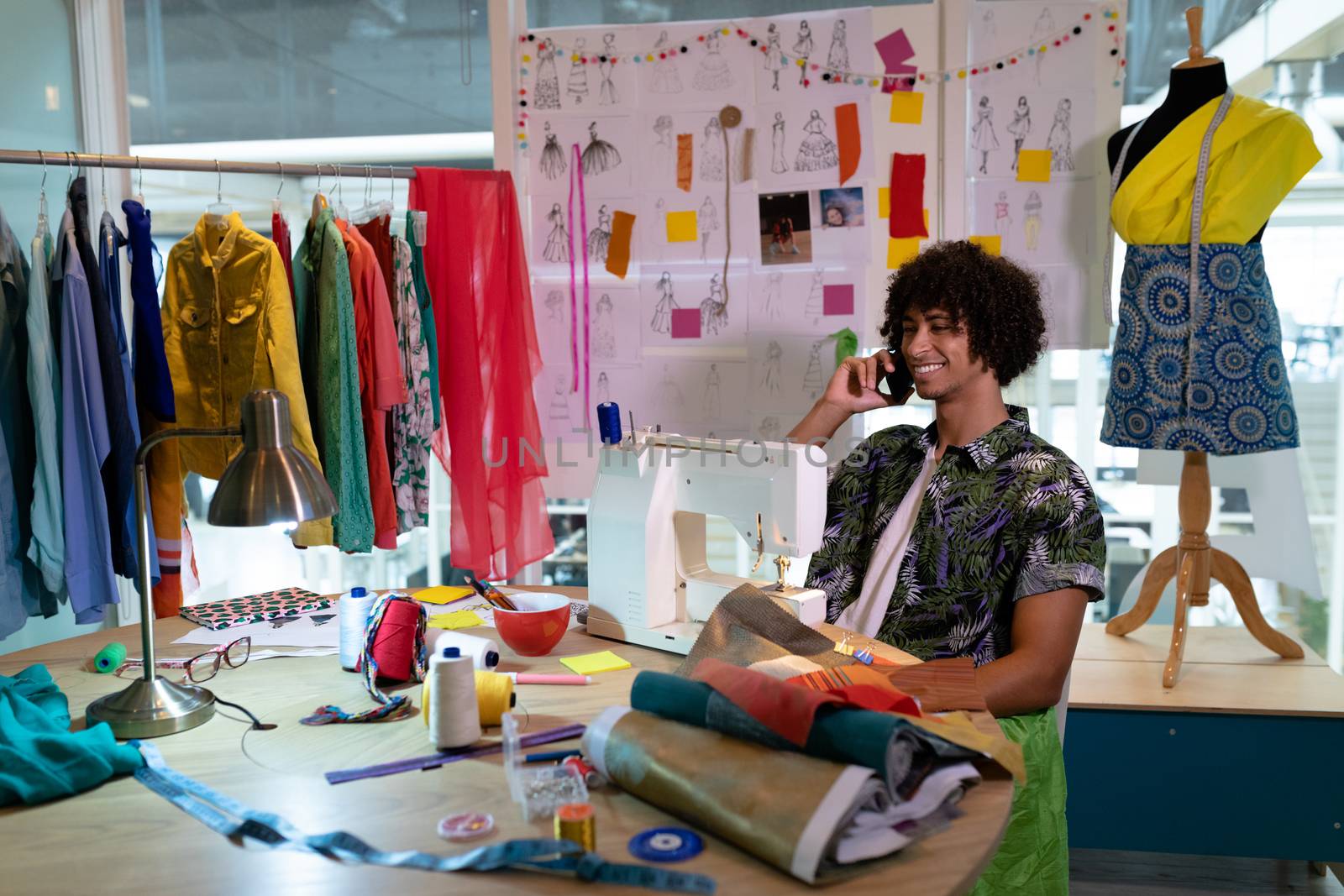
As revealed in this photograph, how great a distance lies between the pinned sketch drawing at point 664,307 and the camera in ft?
10.2

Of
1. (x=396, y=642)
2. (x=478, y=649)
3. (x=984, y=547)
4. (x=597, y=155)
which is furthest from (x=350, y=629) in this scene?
(x=597, y=155)

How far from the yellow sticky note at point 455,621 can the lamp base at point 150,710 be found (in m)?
0.49

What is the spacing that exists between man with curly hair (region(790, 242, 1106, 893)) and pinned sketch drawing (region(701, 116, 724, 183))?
92 centimetres

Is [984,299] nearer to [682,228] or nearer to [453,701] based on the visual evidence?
[682,228]

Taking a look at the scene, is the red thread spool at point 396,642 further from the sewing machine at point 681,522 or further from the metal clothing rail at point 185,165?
the metal clothing rail at point 185,165

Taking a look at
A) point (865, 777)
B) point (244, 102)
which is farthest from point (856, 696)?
point (244, 102)

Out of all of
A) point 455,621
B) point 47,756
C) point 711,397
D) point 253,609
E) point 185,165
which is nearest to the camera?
point 47,756

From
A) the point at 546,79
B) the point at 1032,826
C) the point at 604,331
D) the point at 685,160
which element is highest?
the point at 546,79

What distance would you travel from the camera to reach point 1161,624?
297 cm

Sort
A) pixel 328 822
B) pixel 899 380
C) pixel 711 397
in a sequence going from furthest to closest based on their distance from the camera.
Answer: pixel 711 397, pixel 899 380, pixel 328 822

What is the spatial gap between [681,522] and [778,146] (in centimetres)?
154

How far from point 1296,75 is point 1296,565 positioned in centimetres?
125

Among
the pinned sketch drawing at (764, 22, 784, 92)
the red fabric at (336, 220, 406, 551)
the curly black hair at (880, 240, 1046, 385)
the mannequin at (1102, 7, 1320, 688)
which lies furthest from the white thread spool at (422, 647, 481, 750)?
the pinned sketch drawing at (764, 22, 784, 92)

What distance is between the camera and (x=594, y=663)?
1669mm
